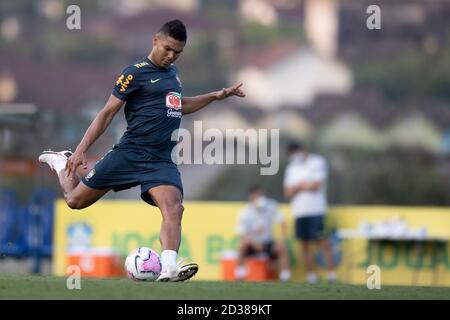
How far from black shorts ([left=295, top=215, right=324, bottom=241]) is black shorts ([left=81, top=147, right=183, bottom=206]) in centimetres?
920

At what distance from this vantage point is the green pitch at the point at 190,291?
1081 cm

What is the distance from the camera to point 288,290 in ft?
38.6

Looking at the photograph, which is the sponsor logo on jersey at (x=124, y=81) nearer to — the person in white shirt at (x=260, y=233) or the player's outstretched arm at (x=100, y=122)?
the player's outstretched arm at (x=100, y=122)

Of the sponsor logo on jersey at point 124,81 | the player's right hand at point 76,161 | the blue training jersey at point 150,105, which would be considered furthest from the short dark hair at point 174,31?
the player's right hand at point 76,161

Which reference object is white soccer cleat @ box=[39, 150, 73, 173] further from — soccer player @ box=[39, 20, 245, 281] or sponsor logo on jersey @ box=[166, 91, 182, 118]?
sponsor logo on jersey @ box=[166, 91, 182, 118]

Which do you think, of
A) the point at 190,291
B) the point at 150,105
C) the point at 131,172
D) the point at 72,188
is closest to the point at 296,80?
the point at 72,188

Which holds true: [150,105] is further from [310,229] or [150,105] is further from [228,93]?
[310,229]

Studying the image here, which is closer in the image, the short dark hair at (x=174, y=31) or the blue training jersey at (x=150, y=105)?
the short dark hair at (x=174, y=31)

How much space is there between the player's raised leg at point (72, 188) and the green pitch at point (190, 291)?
0.81 metres

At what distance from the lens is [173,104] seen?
40.7ft

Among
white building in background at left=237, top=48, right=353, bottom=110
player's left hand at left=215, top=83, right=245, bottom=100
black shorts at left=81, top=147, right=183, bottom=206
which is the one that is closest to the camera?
black shorts at left=81, top=147, right=183, bottom=206

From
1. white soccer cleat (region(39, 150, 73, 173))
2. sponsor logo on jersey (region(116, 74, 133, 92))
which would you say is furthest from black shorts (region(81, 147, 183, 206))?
white soccer cleat (region(39, 150, 73, 173))

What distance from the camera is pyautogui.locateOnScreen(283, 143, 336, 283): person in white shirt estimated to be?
21578 mm

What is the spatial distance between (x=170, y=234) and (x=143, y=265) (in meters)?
0.40
